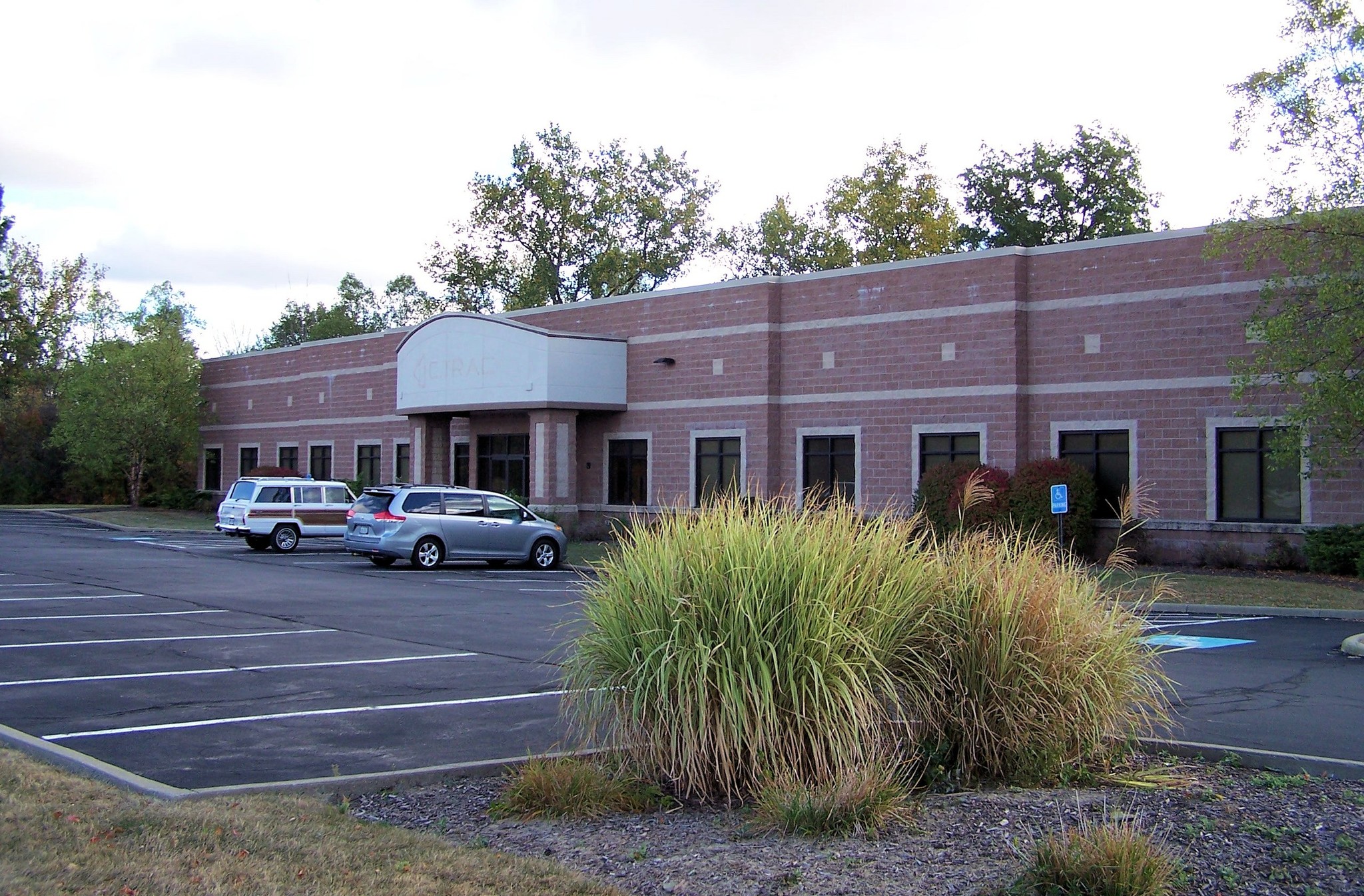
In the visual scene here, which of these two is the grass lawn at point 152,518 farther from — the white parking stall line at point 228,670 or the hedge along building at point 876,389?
the white parking stall line at point 228,670

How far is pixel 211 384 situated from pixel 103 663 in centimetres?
4476

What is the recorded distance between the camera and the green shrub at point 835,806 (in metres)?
5.98

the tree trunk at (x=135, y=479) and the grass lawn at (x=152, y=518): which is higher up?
the tree trunk at (x=135, y=479)

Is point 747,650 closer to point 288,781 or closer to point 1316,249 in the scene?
point 288,781

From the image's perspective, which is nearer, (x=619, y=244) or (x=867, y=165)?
(x=867, y=165)

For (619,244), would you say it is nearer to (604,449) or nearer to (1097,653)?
(604,449)

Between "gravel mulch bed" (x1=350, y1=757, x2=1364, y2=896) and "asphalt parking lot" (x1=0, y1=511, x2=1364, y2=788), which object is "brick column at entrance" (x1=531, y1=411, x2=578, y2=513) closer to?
"asphalt parking lot" (x1=0, y1=511, x2=1364, y2=788)

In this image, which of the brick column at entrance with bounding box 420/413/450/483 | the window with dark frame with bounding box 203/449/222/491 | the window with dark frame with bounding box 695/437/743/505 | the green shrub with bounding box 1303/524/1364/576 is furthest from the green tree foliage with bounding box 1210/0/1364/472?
the window with dark frame with bounding box 203/449/222/491

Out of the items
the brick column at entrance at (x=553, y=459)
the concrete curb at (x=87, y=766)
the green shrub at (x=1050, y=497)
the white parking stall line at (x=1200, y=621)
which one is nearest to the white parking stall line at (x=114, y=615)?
the concrete curb at (x=87, y=766)

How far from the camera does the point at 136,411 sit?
49.7 metres

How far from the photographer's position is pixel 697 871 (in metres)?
5.51

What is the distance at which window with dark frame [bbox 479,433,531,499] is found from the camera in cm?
3622

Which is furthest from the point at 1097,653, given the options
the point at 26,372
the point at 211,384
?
the point at 26,372

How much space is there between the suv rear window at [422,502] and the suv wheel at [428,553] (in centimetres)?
59
